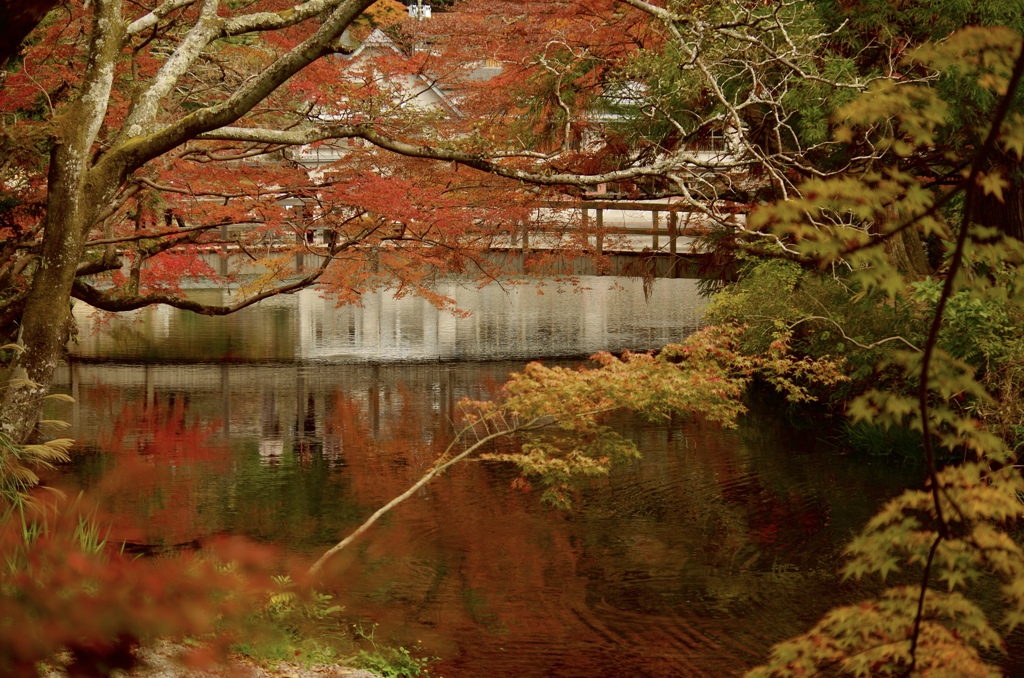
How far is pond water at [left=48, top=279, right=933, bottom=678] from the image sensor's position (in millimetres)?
7867

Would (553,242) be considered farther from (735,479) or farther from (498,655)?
(498,655)

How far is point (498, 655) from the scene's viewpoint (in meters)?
7.36

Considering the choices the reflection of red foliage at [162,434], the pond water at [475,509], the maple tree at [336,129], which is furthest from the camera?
the reflection of red foliage at [162,434]

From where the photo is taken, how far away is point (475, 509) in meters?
10.9

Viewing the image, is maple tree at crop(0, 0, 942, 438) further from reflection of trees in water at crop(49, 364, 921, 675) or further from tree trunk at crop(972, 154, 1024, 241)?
reflection of trees in water at crop(49, 364, 921, 675)

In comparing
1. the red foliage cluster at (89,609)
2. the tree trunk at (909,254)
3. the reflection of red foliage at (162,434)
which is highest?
the tree trunk at (909,254)

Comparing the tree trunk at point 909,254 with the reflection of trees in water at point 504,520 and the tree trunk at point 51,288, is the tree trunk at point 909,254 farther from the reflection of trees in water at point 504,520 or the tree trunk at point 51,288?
the tree trunk at point 51,288

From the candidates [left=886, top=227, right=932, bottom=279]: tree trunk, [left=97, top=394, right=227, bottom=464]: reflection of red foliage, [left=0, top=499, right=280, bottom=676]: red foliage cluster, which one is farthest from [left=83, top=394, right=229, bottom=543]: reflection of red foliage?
[left=886, top=227, right=932, bottom=279]: tree trunk

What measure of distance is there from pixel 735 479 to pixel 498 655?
570 cm

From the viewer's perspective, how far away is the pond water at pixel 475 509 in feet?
25.8

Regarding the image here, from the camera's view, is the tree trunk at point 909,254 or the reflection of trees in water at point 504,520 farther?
the tree trunk at point 909,254

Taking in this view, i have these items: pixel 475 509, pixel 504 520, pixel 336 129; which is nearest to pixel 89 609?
pixel 336 129

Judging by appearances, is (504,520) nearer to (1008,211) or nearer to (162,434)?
(162,434)

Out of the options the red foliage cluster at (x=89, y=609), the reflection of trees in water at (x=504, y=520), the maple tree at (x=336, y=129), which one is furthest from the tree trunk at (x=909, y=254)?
the red foliage cluster at (x=89, y=609)
